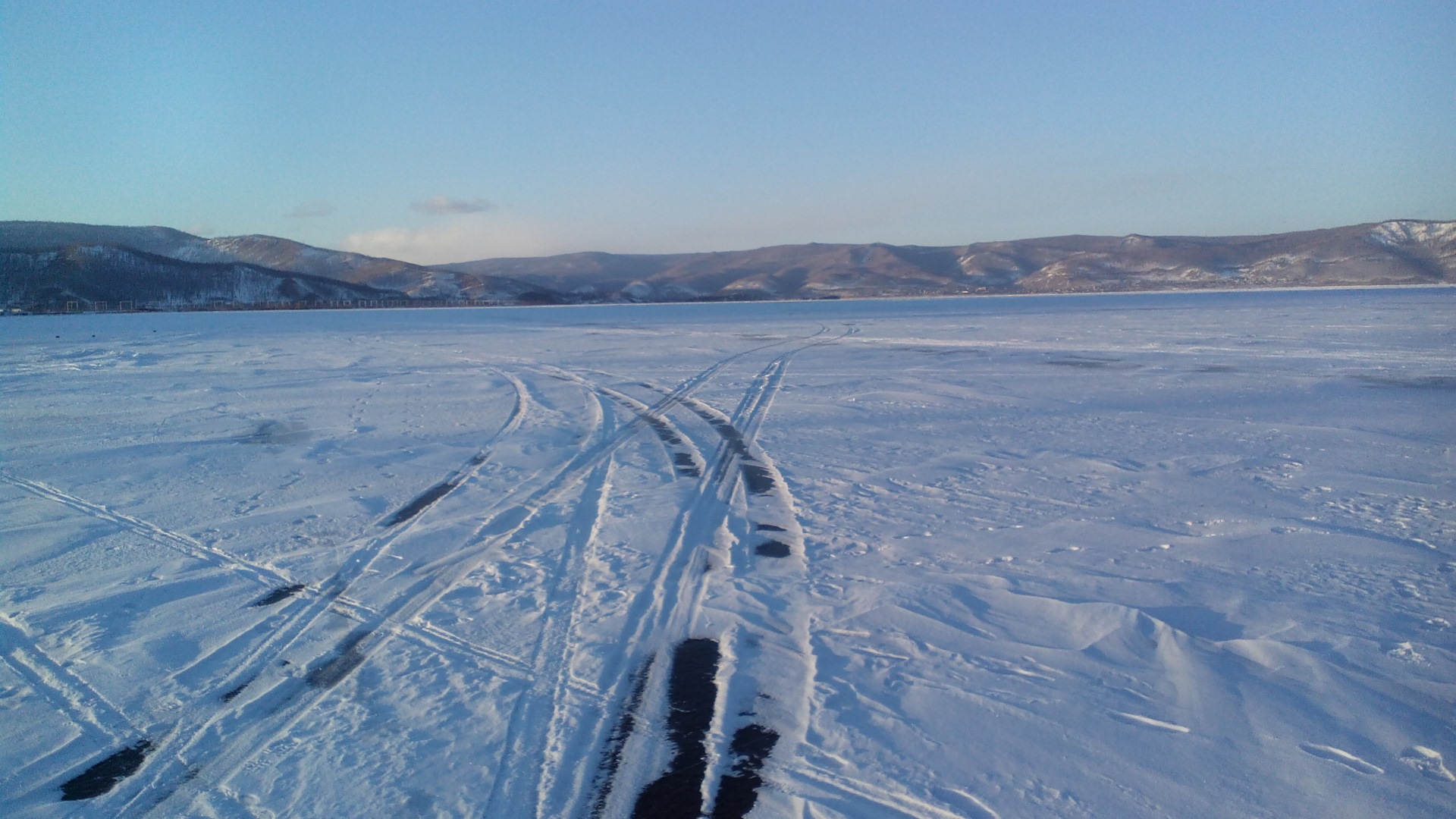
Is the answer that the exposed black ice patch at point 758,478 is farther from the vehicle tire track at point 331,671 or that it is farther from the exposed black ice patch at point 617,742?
the exposed black ice patch at point 617,742

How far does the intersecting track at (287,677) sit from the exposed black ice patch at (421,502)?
25 millimetres

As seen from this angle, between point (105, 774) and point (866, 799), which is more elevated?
point (105, 774)

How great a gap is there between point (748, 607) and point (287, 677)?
8.24 feet

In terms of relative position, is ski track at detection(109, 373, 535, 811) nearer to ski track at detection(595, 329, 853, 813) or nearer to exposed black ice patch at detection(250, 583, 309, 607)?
exposed black ice patch at detection(250, 583, 309, 607)

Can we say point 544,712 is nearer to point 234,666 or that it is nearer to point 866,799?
point 866,799

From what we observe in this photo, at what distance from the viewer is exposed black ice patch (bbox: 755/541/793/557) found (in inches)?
246

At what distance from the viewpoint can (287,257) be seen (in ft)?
533

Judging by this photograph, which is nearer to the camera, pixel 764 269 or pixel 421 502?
pixel 421 502

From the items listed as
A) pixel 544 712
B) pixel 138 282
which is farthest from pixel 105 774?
pixel 138 282

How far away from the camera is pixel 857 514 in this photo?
727cm

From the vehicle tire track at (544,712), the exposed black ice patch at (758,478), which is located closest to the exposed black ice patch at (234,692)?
the vehicle tire track at (544,712)

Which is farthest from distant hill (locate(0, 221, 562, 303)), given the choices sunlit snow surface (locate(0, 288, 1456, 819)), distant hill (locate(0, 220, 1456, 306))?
sunlit snow surface (locate(0, 288, 1456, 819))

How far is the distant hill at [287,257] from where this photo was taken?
11512cm

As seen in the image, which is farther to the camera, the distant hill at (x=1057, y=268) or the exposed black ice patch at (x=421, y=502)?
the distant hill at (x=1057, y=268)
